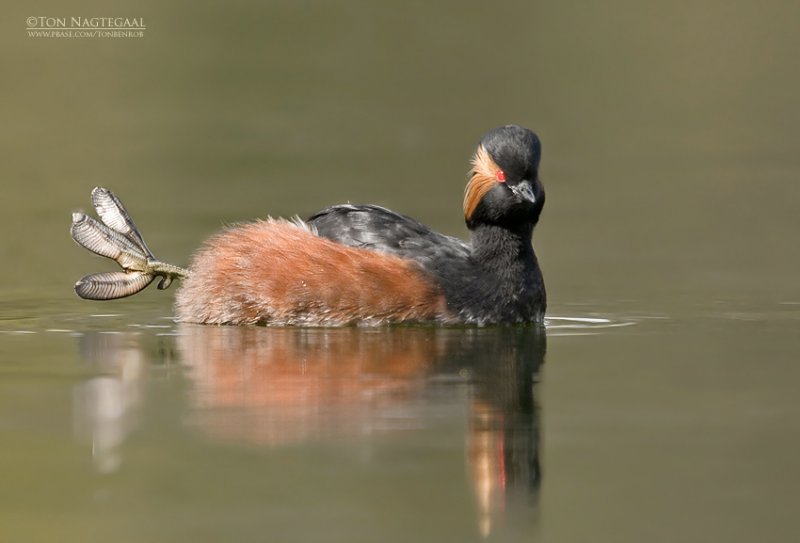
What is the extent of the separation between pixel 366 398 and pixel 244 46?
23248 mm

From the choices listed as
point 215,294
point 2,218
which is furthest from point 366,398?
point 2,218

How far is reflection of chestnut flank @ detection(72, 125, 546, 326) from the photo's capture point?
11.7 m

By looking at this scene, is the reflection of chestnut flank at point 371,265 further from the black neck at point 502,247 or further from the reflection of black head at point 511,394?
the reflection of black head at point 511,394

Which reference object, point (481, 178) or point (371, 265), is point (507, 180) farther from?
point (371, 265)

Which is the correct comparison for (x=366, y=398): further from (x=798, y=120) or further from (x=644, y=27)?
(x=644, y=27)

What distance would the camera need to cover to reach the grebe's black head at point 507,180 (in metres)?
11.8

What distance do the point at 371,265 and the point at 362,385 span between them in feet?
8.61

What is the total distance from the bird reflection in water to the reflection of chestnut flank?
0.20 m

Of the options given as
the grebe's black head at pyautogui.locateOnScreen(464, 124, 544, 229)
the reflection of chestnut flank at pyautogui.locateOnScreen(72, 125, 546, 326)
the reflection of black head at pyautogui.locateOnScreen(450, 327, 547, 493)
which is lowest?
the reflection of black head at pyautogui.locateOnScreen(450, 327, 547, 493)

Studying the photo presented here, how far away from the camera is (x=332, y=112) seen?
2659cm

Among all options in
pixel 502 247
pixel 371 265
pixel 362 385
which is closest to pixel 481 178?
pixel 502 247

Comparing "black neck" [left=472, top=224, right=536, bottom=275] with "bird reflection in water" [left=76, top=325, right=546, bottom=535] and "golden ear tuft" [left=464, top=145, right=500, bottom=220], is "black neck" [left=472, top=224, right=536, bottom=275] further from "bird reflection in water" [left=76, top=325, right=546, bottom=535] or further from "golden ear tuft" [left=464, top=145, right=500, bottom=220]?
"bird reflection in water" [left=76, top=325, right=546, bottom=535]

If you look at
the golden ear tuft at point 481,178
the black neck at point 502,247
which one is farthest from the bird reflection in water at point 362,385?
the golden ear tuft at point 481,178

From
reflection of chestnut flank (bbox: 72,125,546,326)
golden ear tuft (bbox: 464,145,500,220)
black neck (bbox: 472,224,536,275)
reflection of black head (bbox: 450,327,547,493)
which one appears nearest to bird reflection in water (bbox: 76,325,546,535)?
reflection of black head (bbox: 450,327,547,493)
